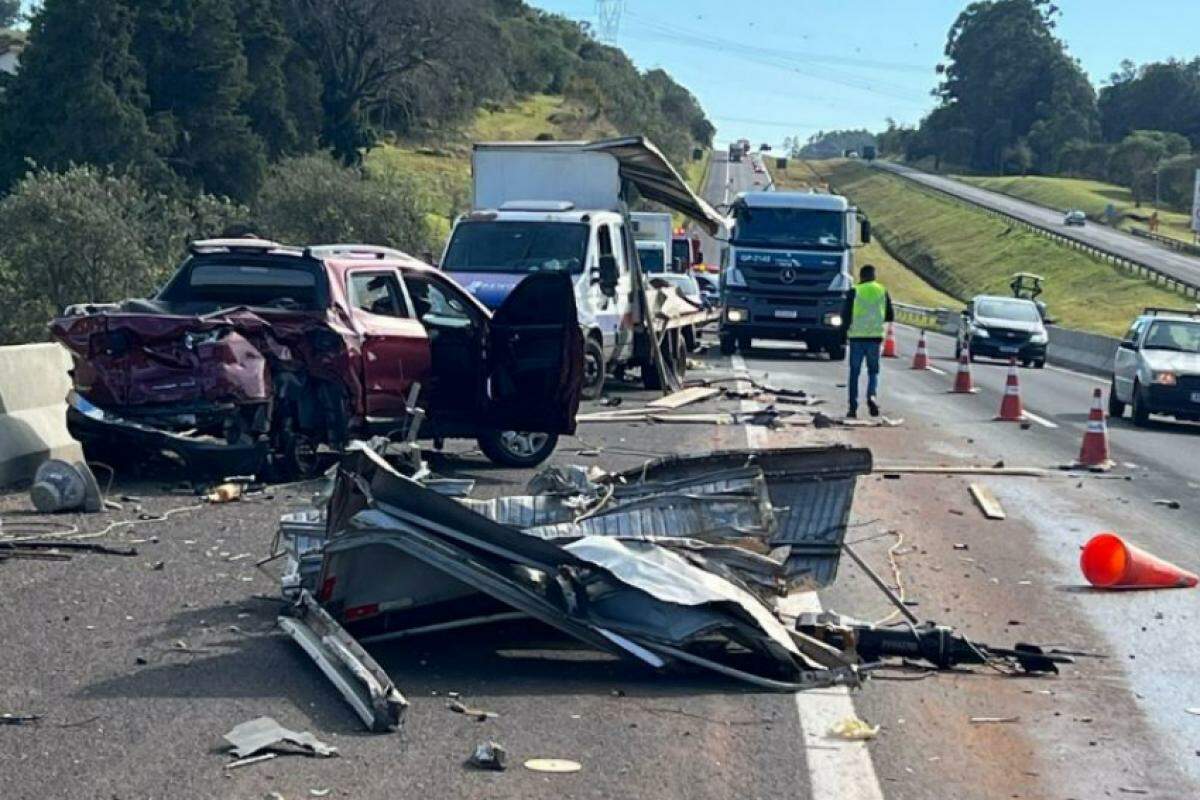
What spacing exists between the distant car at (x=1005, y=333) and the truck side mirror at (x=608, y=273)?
19.4m

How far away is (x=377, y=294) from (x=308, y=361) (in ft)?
3.64

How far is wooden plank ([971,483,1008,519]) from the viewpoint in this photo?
12712 millimetres

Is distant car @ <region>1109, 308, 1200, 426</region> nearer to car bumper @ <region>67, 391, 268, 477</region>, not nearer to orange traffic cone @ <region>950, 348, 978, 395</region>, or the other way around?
orange traffic cone @ <region>950, 348, 978, 395</region>

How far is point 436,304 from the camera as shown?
14164 mm

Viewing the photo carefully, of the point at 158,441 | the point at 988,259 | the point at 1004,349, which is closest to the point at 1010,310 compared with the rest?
the point at 1004,349

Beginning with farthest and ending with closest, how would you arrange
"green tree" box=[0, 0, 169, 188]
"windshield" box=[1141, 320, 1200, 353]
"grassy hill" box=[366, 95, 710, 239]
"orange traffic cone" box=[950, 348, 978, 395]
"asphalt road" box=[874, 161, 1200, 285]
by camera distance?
"asphalt road" box=[874, 161, 1200, 285] < "grassy hill" box=[366, 95, 710, 239] < "green tree" box=[0, 0, 169, 188] < "orange traffic cone" box=[950, 348, 978, 395] < "windshield" box=[1141, 320, 1200, 353]

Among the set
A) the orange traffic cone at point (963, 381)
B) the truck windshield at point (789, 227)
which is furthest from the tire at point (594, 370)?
the truck windshield at point (789, 227)

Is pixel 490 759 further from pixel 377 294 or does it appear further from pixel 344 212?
pixel 344 212

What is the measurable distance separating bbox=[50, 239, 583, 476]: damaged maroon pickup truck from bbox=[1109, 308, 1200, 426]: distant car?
11222 mm

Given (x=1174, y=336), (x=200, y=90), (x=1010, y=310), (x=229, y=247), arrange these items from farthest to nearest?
(x=200, y=90)
(x=1010, y=310)
(x=1174, y=336)
(x=229, y=247)

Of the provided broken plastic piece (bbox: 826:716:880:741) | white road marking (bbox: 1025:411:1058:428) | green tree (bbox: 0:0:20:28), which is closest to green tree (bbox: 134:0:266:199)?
white road marking (bbox: 1025:411:1058:428)

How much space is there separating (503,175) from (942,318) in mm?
43429

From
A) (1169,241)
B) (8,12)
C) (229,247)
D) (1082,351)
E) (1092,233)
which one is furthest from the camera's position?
(8,12)

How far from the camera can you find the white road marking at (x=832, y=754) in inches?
224
